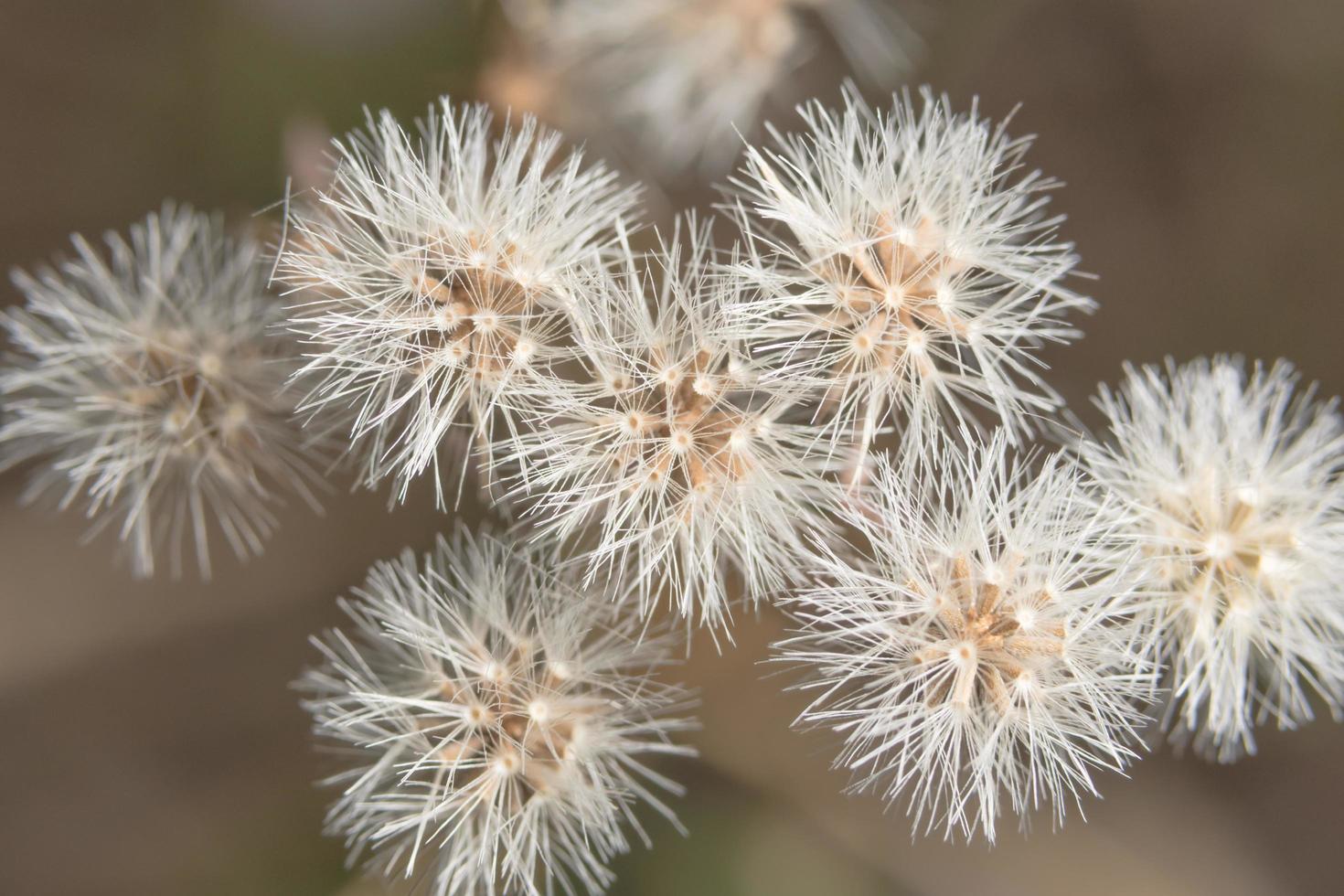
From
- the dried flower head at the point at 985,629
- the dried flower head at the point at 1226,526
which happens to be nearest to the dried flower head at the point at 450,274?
the dried flower head at the point at 985,629

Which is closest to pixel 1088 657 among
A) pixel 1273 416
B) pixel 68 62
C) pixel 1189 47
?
pixel 1273 416

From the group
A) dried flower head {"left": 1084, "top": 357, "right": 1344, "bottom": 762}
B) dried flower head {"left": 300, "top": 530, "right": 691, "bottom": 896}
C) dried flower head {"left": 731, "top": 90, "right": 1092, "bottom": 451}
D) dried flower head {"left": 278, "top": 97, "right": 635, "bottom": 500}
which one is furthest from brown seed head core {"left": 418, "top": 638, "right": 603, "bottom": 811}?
dried flower head {"left": 1084, "top": 357, "right": 1344, "bottom": 762}

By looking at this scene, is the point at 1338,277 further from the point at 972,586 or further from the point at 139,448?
the point at 139,448

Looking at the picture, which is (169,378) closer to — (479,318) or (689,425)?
(479,318)

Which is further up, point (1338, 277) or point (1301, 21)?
point (1301, 21)

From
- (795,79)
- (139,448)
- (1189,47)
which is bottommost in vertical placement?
(139,448)

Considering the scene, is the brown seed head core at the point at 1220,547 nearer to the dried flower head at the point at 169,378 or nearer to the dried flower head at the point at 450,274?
the dried flower head at the point at 450,274
